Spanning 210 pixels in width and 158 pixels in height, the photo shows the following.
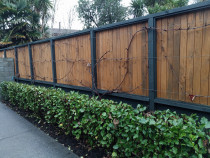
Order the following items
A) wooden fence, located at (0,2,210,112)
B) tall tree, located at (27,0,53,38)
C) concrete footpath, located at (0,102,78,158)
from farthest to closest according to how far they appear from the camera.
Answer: tall tree, located at (27,0,53,38), concrete footpath, located at (0,102,78,158), wooden fence, located at (0,2,210,112)

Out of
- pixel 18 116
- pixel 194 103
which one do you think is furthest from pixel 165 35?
pixel 18 116

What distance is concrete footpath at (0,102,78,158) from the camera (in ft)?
9.04

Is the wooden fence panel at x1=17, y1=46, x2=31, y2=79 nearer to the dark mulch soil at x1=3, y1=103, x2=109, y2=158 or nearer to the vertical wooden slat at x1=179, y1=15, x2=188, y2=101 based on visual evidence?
the dark mulch soil at x1=3, y1=103, x2=109, y2=158

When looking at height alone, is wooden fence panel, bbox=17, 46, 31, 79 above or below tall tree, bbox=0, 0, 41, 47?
below

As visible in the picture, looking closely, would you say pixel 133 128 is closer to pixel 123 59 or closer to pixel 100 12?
pixel 123 59

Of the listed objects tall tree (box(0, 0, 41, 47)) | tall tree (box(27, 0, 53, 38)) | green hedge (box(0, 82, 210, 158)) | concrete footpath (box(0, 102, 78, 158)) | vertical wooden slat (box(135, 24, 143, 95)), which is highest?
tall tree (box(27, 0, 53, 38))

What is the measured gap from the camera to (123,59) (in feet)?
9.77

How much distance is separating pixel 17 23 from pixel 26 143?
→ 8.15 m

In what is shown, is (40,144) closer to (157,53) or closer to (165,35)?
(157,53)

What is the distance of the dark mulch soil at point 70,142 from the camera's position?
2.68m

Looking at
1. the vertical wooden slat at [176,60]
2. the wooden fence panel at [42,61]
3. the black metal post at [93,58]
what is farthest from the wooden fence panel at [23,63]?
the vertical wooden slat at [176,60]

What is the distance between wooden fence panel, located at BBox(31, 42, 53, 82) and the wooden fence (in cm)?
93

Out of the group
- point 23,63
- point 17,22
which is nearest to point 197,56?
point 23,63

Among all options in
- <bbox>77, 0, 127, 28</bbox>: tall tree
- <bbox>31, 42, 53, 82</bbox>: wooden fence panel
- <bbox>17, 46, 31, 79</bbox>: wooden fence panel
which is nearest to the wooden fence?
<bbox>31, 42, 53, 82</bbox>: wooden fence panel
